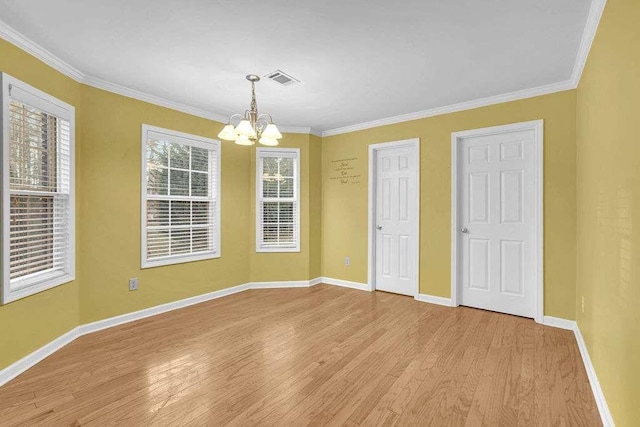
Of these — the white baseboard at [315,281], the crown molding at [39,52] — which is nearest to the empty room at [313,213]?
the crown molding at [39,52]

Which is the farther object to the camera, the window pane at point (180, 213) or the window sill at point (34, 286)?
the window pane at point (180, 213)

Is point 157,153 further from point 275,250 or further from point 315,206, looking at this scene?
point 315,206

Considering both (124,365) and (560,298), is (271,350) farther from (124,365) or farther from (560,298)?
(560,298)

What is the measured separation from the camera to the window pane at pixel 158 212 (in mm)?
3760

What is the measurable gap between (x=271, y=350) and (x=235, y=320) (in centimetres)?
92

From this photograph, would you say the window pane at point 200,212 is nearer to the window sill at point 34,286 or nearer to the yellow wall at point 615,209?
the window sill at point 34,286

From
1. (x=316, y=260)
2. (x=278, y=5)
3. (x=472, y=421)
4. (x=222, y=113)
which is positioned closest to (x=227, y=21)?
(x=278, y=5)

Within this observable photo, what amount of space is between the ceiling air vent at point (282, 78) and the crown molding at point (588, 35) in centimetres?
229

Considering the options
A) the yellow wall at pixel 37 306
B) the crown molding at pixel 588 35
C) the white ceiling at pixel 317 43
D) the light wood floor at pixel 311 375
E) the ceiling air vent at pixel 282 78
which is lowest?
the light wood floor at pixel 311 375

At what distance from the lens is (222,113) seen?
434cm

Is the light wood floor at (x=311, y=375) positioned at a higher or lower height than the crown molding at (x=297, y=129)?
lower

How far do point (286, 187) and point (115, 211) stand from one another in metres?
2.35

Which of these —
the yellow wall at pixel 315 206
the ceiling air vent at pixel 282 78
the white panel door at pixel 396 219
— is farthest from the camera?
the yellow wall at pixel 315 206

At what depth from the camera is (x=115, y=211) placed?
341 cm
